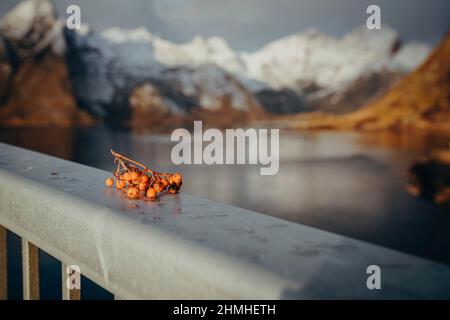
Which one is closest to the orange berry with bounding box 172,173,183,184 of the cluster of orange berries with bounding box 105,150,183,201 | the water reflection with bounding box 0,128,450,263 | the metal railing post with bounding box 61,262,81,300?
the cluster of orange berries with bounding box 105,150,183,201

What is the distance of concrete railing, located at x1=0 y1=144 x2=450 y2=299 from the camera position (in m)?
0.24

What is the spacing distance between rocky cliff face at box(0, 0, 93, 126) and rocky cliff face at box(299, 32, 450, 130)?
14.2 metres

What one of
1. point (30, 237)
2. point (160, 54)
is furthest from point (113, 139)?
point (30, 237)

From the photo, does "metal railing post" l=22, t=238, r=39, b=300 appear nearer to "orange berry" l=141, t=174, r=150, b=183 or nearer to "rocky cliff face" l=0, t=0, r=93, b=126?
"orange berry" l=141, t=174, r=150, b=183

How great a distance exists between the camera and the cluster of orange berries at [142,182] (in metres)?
0.48

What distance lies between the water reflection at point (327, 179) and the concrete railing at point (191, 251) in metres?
10.6

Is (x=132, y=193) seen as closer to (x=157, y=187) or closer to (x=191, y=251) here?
(x=157, y=187)

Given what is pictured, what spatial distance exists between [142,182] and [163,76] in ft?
70.7

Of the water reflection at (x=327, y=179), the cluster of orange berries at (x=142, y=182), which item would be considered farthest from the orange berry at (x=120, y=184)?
the water reflection at (x=327, y=179)
